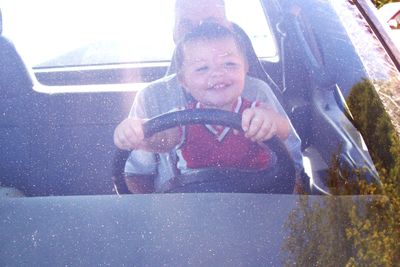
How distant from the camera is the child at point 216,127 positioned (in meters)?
1.57

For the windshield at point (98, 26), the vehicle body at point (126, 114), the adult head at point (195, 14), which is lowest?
the vehicle body at point (126, 114)

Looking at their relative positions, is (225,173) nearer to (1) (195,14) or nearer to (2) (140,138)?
(2) (140,138)

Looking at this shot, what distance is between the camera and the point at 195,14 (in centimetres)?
182

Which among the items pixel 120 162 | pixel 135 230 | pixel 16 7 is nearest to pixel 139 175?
pixel 120 162

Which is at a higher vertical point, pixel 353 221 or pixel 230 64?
pixel 230 64

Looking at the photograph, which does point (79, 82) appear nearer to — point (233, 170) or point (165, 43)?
point (165, 43)

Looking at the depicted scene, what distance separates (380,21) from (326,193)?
106 cm

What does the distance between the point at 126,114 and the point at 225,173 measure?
292mm

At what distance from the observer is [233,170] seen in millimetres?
1537

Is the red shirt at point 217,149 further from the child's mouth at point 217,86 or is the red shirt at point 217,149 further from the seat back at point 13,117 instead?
the seat back at point 13,117

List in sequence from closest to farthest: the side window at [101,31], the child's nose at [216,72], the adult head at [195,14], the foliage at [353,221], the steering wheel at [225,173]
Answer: the foliage at [353,221] → the steering wheel at [225,173] → the child's nose at [216,72] → the adult head at [195,14] → the side window at [101,31]

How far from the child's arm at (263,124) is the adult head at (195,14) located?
301mm

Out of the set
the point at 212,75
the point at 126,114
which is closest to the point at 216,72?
the point at 212,75

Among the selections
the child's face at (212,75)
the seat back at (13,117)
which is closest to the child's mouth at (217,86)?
the child's face at (212,75)
